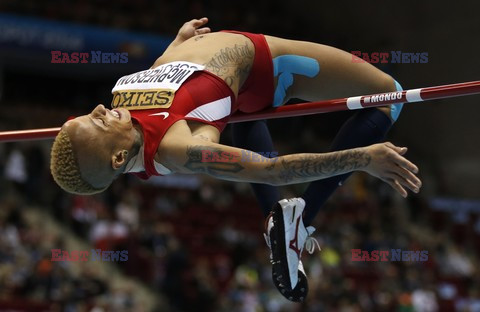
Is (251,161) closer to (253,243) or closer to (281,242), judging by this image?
(281,242)

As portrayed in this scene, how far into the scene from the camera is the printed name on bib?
226 inches

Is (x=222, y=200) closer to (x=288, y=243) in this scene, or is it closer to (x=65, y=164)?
(x=288, y=243)

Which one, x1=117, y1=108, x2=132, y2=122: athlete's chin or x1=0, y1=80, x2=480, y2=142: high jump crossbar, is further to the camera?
x1=0, y1=80, x2=480, y2=142: high jump crossbar

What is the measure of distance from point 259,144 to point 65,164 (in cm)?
184

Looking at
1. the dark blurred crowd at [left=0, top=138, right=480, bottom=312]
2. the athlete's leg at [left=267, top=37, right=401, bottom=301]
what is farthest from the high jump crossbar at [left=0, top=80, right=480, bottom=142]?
the dark blurred crowd at [left=0, top=138, right=480, bottom=312]

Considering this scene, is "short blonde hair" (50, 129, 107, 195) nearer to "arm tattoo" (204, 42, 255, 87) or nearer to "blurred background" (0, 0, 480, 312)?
"arm tattoo" (204, 42, 255, 87)

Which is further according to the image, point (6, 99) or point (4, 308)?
point (6, 99)

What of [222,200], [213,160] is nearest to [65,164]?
[213,160]

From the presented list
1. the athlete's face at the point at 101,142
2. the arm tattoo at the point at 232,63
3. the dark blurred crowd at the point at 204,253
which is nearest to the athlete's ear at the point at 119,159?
the athlete's face at the point at 101,142

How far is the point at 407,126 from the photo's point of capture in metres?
25.6

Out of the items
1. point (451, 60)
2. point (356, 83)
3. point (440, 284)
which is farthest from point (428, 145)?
point (356, 83)

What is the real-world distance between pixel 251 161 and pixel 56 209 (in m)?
13.0

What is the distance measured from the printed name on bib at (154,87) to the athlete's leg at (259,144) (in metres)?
1.00

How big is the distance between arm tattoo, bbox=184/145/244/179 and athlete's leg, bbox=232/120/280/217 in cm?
138
